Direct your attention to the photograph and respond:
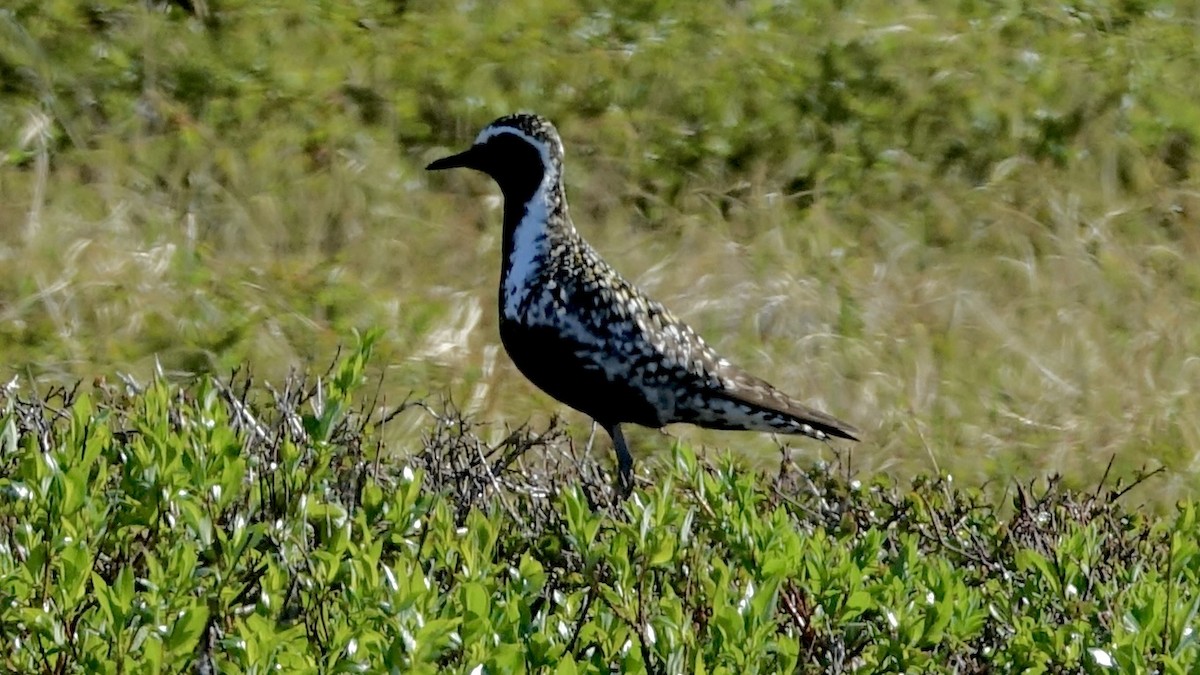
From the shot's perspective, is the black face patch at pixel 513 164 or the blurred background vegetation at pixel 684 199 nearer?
the black face patch at pixel 513 164

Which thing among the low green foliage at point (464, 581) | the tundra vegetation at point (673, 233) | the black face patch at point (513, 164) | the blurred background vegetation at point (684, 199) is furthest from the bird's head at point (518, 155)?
the low green foliage at point (464, 581)

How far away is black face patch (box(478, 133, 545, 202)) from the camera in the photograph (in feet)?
23.9

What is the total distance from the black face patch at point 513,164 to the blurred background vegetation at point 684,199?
5.01ft

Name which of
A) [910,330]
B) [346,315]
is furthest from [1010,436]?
[346,315]

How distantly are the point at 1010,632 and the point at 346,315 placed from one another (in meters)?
5.81

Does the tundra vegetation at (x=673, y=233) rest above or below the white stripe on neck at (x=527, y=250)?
below

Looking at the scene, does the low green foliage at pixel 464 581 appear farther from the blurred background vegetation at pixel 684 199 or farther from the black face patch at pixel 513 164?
the blurred background vegetation at pixel 684 199

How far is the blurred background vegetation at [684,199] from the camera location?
30.3ft

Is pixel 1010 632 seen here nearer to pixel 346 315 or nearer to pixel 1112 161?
pixel 346 315

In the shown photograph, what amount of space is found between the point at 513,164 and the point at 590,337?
2.99ft

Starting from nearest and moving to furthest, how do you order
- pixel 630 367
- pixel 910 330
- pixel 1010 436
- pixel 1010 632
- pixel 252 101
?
pixel 1010 632 < pixel 630 367 < pixel 1010 436 < pixel 910 330 < pixel 252 101

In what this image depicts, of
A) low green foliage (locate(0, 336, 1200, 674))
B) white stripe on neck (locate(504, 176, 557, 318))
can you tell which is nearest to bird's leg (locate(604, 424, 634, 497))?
white stripe on neck (locate(504, 176, 557, 318))

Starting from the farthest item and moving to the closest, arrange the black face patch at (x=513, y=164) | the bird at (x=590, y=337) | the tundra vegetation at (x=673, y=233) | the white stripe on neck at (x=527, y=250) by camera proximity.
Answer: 1. the black face patch at (x=513, y=164)
2. the white stripe on neck at (x=527, y=250)
3. the bird at (x=590, y=337)
4. the tundra vegetation at (x=673, y=233)

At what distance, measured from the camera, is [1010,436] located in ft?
30.3
